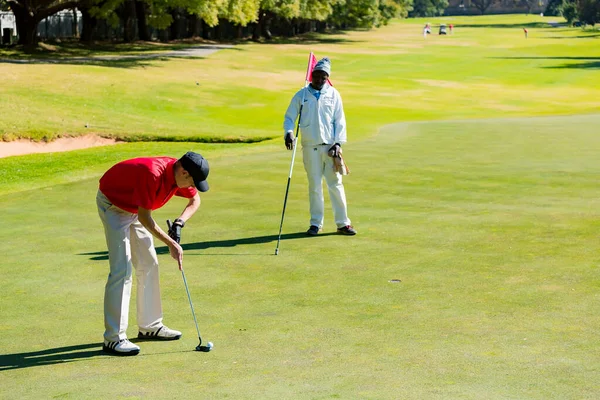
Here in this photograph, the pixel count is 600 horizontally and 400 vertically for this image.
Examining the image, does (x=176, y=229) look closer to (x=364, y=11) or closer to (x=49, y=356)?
(x=49, y=356)

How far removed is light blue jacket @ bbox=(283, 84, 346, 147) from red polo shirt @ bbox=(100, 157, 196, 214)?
16.8 feet

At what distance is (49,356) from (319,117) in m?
6.03

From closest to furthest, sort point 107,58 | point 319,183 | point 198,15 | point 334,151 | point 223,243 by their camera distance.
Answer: point 223,243, point 334,151, point 319,183, point 107,58, point 198,15

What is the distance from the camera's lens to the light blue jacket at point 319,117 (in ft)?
42.9

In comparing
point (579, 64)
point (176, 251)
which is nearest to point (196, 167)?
point (176, 251)

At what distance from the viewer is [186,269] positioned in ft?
35.7

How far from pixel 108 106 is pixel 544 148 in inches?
685

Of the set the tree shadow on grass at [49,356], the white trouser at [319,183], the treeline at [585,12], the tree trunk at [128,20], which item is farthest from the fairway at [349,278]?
the treeline at [585,12]

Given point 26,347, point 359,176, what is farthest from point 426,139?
point 26,347

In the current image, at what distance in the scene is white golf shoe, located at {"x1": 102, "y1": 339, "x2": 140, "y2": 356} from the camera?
26.3 feet

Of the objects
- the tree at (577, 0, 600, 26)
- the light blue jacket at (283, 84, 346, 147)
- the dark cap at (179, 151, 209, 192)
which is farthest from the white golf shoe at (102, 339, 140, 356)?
the tree at (577, 0, 600, 26)

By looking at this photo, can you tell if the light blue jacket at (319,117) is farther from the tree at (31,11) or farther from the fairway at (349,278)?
A: the tree at (31,11)

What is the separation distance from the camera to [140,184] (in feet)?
25.5

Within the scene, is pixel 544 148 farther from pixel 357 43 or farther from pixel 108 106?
pixel 357 43
